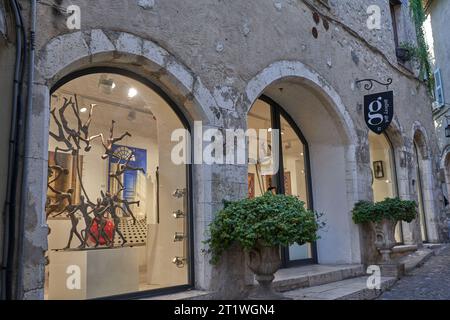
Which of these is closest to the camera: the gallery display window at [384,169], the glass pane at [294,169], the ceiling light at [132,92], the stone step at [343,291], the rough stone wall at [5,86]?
the rough stone wall at [5,86]

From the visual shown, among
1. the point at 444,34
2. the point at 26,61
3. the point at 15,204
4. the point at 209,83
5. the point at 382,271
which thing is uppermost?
the point at 444,34

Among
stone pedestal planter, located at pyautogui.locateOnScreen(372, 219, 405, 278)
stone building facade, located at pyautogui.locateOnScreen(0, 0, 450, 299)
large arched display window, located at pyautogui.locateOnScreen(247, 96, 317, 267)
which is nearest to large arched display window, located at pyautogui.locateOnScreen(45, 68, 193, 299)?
stone building facade, located at pyautogui.locateOnScreen(0, 0, 450, 299)

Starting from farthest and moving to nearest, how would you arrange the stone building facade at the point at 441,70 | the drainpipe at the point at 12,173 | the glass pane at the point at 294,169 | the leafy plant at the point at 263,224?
the stone building facade at the point at 441,70
the glass pane at the point at 294,169
the leafy plant at the point at 263,224
the drainpipe at the point at 12,173

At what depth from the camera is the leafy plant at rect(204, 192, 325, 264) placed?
3.67 meters

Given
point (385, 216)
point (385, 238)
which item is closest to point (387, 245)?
point (385, 238)

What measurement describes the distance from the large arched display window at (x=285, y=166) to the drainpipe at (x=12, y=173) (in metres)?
3.23

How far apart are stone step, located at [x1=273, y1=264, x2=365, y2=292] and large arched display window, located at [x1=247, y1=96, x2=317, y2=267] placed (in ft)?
1.07

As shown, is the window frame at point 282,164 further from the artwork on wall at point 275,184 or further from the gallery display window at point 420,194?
the gallery display window at point 420,194

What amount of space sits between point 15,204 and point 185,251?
1.84 metres

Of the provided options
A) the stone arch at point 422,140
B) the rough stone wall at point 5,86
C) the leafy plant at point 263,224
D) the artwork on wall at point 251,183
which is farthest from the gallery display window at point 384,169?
the rough stone wall at point 5,86

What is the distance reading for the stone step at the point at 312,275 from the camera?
4832 mm

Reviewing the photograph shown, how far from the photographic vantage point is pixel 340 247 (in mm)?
6508

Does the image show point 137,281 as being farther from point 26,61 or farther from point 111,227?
point 26,61

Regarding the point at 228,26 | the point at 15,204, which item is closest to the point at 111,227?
the point at 15,204
